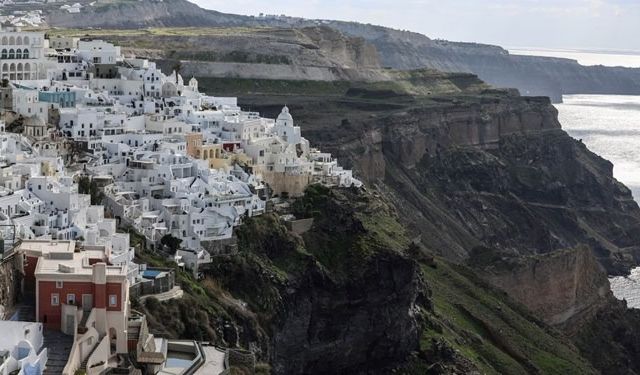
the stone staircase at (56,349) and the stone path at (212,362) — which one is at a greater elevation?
the stone staircase at (56,349)

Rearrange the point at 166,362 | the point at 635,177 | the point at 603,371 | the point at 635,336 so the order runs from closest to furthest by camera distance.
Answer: the point at 166,362 → the point at 603,371 → the point at 635,336 → the point at 635,177

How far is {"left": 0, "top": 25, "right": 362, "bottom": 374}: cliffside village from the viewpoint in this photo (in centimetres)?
3816

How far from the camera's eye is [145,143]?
2667 inches

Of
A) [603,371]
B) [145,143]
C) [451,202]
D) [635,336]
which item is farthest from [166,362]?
[451,202]

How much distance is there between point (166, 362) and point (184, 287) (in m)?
12.0

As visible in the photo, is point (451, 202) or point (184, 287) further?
point (451, 202)

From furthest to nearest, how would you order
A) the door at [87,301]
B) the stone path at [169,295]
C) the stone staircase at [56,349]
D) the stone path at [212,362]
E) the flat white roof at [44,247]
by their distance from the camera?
1. the stone path at [169,295]
2. the stone path at [212,362]
3. the flat white roof at [44,247]
4. the door at [87,301]
5. the stone staircase at [56,349]

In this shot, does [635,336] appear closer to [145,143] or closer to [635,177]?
[145,143]

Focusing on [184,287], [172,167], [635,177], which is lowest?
[635,177]

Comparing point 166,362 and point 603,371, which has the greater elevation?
point 166,362

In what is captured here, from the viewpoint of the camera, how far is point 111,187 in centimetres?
6028

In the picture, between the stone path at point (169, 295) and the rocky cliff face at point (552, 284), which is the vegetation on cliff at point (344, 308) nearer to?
the stone path at point (169, 295)

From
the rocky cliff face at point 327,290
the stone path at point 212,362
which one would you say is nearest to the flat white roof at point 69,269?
the stone path at point 212,362

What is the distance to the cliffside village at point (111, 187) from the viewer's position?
3816 cm
